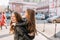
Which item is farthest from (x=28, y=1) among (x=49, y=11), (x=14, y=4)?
(x=49, y=11)

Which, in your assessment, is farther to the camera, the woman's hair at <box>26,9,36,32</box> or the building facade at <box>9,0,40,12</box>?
the building facade at <box>9,0,40,12</box>

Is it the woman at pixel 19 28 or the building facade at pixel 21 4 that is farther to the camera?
the building facade at pixel 21 4

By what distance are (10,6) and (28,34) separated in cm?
1196

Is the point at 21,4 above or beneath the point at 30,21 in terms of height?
beneath

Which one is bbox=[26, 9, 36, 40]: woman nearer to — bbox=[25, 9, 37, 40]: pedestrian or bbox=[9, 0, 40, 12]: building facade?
bbox=[25, 9, 37, 40]: pedestrian

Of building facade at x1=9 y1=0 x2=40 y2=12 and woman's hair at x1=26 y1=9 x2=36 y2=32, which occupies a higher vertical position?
woman's hair at x1=26 y1=9 x2=36 y2=32

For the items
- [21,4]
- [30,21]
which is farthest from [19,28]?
[21,4]

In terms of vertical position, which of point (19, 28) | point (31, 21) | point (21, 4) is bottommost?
point (21, 4)

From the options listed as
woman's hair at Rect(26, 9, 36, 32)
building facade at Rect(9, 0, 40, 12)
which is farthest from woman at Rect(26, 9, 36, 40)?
building facade at Rect(9, 0, 40, 12)

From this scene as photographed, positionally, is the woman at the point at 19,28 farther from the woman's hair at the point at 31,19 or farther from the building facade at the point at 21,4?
the building facade at the point at 21,4

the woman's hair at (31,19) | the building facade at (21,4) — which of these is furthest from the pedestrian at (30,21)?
the building facade at (21,4)

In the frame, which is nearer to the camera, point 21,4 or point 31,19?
point 31,19

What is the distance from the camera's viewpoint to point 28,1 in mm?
15125

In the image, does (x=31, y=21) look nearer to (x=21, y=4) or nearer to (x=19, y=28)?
(x=19, y=28)
